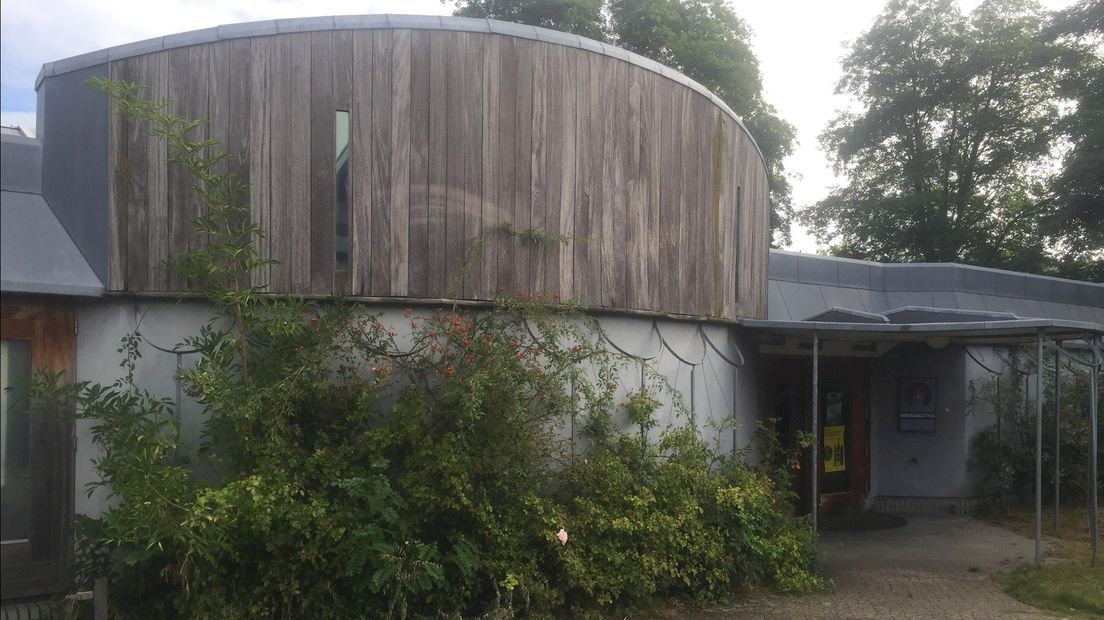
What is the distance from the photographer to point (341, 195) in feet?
23.9

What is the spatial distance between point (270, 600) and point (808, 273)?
935cm

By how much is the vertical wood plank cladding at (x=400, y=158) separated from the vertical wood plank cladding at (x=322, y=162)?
45 centimetres

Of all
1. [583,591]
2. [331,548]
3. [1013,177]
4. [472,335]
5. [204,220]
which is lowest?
[583,591]

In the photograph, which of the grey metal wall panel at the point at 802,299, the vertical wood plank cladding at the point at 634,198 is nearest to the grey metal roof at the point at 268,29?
the vertical wood plank cladding at the point at 634,198

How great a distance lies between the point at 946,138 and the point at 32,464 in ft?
92.0

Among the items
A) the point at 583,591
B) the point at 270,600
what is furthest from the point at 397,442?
the point at 583,591

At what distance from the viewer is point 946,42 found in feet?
92.1

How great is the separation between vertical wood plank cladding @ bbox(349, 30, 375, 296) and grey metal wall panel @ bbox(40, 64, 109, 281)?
1.75 metres

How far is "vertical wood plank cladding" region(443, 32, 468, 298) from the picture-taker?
7453 mm

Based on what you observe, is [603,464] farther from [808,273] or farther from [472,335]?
[808,273]

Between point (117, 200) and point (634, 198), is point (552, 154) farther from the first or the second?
point (117, 200)

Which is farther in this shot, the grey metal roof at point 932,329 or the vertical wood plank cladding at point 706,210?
the vertical wood plank cladding at point 706,210

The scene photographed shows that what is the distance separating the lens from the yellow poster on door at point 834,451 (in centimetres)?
1248

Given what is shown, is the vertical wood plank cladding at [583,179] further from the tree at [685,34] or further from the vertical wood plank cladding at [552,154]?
the tree at [685,34]
